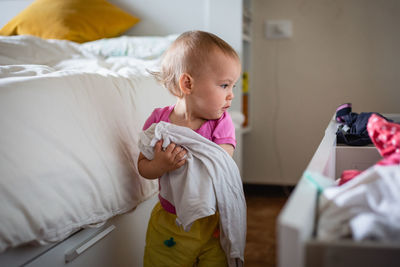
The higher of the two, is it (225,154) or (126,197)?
(225,154)

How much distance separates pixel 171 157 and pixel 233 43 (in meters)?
1.26

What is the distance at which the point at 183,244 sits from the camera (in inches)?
35.0

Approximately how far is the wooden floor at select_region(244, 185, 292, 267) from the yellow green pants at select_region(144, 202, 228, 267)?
0.54 metres

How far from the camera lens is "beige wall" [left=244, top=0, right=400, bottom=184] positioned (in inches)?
80.7

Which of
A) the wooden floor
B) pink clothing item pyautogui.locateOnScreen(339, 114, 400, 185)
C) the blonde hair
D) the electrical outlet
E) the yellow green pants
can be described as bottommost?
the wooden floor

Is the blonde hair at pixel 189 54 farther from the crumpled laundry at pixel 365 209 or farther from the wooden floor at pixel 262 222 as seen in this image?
the wooden floor at pixel 262 222

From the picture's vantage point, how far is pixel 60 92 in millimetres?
849

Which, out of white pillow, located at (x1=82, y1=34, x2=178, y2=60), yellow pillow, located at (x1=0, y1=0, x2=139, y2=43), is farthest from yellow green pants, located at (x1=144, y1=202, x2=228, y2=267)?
yellow pillow, located at (x1=0, y1=0, x2=139, y2=43)

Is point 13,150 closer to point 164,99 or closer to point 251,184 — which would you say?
point 164,99

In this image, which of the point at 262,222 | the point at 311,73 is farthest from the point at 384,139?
the point at 311,73

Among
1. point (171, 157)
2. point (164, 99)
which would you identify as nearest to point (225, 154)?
point (171, 157)

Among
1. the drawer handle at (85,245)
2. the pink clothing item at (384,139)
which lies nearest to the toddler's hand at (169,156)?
the drawer handle at (85,245)

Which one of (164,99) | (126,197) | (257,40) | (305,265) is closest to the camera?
(305,265)

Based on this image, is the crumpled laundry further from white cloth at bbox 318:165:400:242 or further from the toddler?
the toddler
